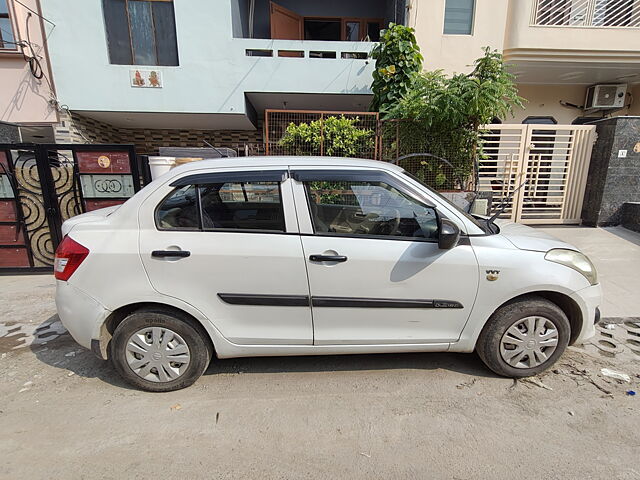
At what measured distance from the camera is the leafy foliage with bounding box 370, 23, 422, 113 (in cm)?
657

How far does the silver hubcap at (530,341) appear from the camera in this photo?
2.45m

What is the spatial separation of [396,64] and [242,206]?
5.89 metres

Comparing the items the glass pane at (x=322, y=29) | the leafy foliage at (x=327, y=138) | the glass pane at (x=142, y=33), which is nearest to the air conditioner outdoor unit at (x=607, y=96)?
the leafy foliage at (x=327, y=138)

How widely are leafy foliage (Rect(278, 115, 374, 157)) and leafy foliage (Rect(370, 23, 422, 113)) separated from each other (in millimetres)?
905

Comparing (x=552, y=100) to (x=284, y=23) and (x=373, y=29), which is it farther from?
(x=284, y=23)

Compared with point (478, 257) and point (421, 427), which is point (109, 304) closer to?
point (421, 427)

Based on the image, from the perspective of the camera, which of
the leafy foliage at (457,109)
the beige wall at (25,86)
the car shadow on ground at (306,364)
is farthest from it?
the beige wall at (25,86)

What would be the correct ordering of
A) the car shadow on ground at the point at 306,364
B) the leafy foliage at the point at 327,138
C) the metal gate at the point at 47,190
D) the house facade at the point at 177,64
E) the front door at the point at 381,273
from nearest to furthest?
the front door at the point at 381,273
the car shadow on ground at the point at 306,364
the metal gate at the point at 47,190
the leafy foliage at the point at 327,138
the house facade at the point at 177,64

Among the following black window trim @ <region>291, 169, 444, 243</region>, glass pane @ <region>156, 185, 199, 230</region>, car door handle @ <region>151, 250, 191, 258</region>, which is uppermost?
black window trim @ <region>291, 169, 444, 243</region>

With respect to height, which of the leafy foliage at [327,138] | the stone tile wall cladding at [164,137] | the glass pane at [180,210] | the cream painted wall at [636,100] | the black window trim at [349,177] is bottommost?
the glass pane at [180,210]

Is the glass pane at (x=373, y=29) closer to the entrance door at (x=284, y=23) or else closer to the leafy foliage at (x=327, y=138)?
the entrance door at (x=284, y=23)

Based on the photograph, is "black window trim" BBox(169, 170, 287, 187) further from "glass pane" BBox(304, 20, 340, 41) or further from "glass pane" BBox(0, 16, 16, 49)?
"glass pane" BBox(304, 20, 340, 41)

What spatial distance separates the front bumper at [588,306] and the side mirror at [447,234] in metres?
1.11

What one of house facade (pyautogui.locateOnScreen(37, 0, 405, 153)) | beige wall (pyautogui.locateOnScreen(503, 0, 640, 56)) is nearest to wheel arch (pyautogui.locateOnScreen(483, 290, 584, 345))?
house facade (pyautogui.locateOnScreen(37, 0, 405, 153))
